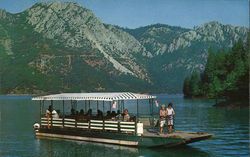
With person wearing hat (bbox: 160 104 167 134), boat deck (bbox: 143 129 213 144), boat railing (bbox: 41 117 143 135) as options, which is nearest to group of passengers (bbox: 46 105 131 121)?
boat railing (bbox: 41 117 143 135)

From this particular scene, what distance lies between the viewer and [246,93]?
296 ft

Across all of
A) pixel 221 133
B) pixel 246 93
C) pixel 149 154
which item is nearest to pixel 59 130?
pixel 149 154

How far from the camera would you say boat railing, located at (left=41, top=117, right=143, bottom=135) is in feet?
104

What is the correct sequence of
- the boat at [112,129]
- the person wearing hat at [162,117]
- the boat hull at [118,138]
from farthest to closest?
the person wearing hat at [162,117] < the boat at [112,129] < the boat hull at [118,138]

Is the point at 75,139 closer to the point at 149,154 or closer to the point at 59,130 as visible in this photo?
the point at 59,130

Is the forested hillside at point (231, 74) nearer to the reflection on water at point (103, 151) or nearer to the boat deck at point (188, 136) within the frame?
the boat deck at point (188, 136)

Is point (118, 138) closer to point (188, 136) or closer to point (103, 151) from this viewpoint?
point (103, 151)

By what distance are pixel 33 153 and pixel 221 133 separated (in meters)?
22.2

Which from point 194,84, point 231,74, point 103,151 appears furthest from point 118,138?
point 194,84

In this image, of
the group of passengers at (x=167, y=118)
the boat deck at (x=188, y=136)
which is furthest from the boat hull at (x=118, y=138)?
the group of passengers at (x=167, y=118)

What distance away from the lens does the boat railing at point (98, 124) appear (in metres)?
31.7

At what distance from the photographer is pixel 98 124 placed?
112 ft

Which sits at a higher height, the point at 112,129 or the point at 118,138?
the point at 112,129

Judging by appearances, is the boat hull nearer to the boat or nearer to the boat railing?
the boat
